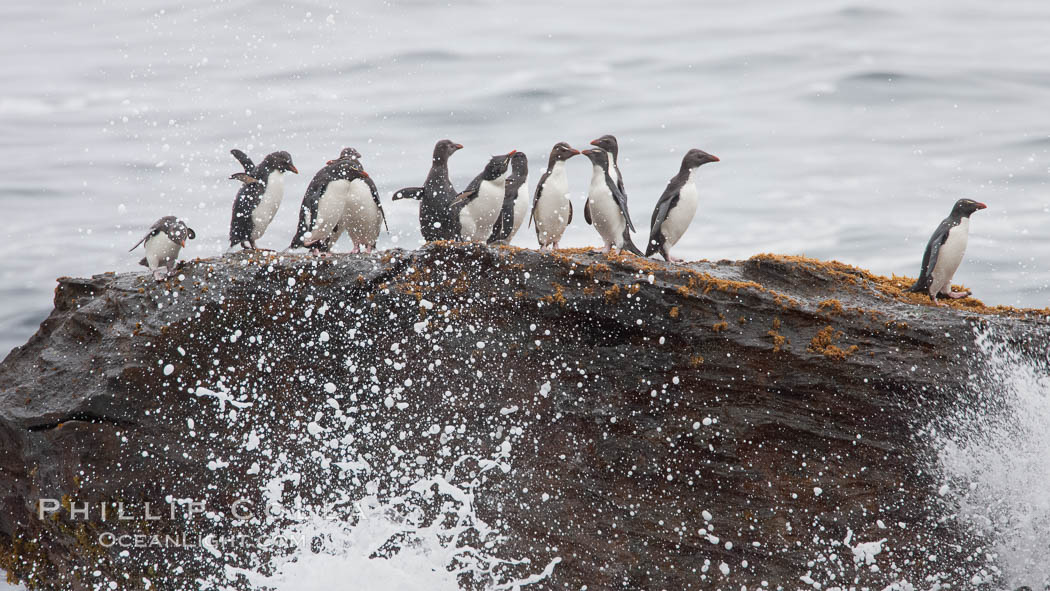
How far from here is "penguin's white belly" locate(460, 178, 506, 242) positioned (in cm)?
843

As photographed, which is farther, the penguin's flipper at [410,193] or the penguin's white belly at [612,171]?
the penguin's flipper at [410,193]

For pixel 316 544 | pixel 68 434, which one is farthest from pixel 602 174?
pixel 68 434

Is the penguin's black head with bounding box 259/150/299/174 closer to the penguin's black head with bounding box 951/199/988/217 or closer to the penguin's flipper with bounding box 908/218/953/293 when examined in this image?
the penguin's flipper with bounding box 908/218/953/293

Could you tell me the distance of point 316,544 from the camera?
6.40 metres

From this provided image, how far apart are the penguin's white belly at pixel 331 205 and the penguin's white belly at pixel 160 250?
124 cm

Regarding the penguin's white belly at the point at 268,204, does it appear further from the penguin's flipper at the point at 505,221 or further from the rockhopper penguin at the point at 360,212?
the penguin's flipper at the point at 505,221

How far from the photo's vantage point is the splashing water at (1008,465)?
20.5ft

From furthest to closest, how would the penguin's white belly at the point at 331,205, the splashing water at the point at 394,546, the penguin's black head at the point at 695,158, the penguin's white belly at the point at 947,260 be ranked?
the penguin's black head at the point at 695,158
the penguin's white belly at the point at 331,205
the penguin's white belly at the point at 947,260
the splashing water at the point at 394,546

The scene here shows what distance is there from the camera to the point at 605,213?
8.36 metres

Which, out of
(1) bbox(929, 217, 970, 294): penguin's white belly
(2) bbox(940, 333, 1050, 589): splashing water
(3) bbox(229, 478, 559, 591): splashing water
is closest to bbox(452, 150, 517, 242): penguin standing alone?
(3) bbox(229, 478, 559, 591): splashing water

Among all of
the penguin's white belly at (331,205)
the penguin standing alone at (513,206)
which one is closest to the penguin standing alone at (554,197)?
the penguin standing alone at (513,206)

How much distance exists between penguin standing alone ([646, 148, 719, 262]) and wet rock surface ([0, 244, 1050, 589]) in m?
1.87

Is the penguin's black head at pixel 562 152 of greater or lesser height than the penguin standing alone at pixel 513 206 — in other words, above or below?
above

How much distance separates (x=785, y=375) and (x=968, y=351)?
1.31 metres
